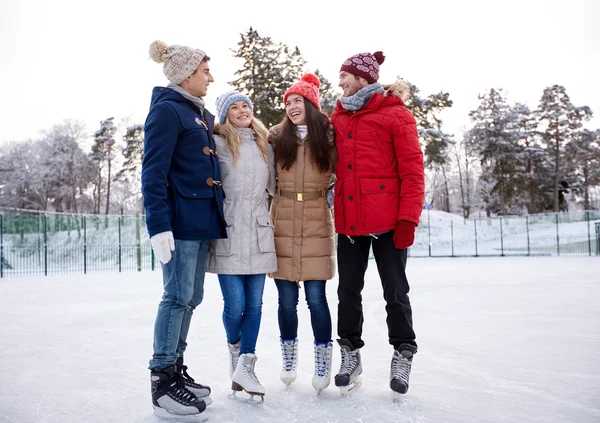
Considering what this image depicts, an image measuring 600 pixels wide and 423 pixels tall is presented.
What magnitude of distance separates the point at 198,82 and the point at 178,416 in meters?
1.74

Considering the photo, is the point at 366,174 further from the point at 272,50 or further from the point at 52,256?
the point at 272,50

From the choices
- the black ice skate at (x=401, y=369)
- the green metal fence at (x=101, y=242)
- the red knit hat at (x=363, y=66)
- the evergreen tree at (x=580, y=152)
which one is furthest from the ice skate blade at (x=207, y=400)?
the evergreen tree at (x=580, y=152)

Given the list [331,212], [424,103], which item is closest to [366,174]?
[331,212]

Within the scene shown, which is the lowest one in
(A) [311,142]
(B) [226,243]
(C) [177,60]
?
(B) [226,243]

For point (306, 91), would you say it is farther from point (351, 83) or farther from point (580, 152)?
point (580, 152)

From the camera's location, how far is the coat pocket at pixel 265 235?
9.44 feet

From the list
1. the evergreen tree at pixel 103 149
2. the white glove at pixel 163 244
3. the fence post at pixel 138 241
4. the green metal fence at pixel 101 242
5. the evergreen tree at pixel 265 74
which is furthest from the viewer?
the evergreen tree at pixel 103 149

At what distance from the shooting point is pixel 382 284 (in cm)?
299

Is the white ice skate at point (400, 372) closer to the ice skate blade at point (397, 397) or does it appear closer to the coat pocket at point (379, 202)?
the ice skate blade at point (397, 397)

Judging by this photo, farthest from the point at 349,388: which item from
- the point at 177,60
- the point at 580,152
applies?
the point at 580,152

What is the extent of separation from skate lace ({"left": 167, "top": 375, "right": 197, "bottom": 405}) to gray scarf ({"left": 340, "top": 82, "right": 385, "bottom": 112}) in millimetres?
1725

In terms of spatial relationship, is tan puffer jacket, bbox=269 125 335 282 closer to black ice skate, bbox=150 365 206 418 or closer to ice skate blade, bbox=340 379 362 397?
ice skate blade, bbox=340 379 362 397

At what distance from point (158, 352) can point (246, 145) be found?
1205 mm

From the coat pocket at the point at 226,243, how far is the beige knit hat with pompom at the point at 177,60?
0.80 m
